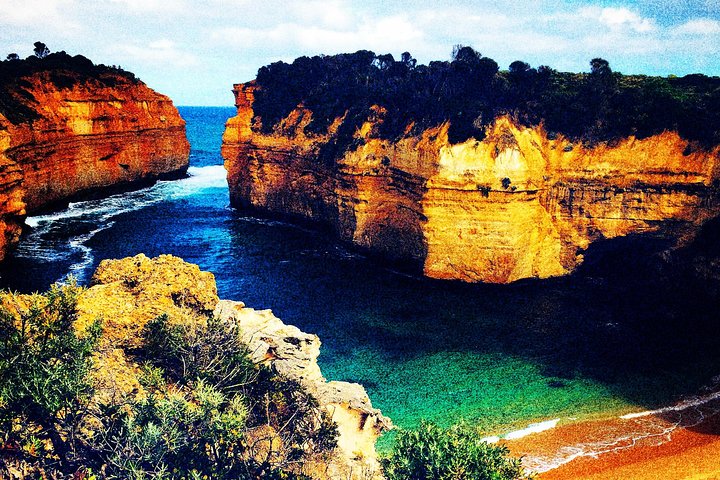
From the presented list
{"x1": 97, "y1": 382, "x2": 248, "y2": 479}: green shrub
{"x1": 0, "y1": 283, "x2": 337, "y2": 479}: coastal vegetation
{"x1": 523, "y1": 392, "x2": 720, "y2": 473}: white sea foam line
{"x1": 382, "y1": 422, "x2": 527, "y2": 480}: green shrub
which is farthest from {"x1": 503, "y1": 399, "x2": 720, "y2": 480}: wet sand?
{"x1": 97, "y1": 382, "x2": 248, "y2": 479}: green shrub

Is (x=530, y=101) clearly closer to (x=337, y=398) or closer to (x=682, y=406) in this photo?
(x=682, y=406)

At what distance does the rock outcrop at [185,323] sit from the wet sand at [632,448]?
7234mm

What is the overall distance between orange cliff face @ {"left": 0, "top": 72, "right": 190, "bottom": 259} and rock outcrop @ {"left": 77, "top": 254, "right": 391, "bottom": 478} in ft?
74.4

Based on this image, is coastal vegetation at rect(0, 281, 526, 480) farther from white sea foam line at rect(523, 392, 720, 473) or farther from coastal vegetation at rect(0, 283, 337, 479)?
white sea foam line at rect(523, 392, 720, 473)

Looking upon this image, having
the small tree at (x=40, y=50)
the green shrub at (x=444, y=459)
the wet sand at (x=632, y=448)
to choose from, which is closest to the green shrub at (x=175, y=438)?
the green shrub at (x=444, y=459)

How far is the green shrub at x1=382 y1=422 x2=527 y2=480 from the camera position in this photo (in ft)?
37.0

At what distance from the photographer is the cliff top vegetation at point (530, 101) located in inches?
1259

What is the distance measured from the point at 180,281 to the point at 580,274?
29.1 m

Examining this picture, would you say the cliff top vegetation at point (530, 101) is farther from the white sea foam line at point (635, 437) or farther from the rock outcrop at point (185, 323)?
the rock outcrop at point (185, 323)

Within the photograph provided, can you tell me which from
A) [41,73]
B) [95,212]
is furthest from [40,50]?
[95,212]

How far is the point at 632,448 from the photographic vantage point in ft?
59.9

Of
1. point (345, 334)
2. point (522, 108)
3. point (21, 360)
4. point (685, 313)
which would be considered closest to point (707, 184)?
point (685, 313)

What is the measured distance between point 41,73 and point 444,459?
57438mm

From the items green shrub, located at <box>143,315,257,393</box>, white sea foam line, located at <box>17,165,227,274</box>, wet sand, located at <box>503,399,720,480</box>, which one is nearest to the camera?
green shrub, located at <box>143,315,257,393</box>
